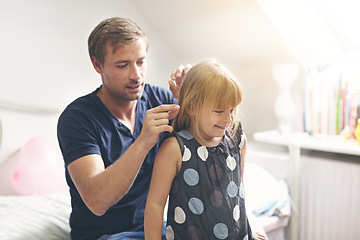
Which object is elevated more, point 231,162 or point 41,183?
point 231,162

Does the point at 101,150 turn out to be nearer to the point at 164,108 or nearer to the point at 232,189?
the point at 164,108

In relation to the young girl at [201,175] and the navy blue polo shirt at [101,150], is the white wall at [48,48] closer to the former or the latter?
the navy blue polo shirt at [101,150]

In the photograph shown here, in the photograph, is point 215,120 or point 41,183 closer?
point 215,120

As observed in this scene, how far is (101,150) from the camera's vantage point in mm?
1276

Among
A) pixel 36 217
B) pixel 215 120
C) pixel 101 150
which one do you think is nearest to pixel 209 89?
pixel 215 120

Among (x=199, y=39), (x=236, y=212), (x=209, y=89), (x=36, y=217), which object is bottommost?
(x=36, y=217)

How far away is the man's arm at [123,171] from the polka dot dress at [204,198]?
11 cm

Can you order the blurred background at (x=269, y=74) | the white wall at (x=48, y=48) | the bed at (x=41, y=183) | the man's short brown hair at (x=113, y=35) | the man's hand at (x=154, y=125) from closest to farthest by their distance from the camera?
the man's hand at (x=154, y=125) → the man's short brown hair at (x=113, y=35) → the bed at (x=41, y=183) → the blurred background at (x=269, y=74) → the white wall at (x=48, y=48)

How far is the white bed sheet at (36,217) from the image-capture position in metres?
1.46

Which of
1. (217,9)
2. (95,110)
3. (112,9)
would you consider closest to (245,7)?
(217,9)

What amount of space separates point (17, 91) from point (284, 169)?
4.96 ft

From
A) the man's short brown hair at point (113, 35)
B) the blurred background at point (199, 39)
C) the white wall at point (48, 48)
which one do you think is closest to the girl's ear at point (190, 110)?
the man's short brown hair at point (113, 35)

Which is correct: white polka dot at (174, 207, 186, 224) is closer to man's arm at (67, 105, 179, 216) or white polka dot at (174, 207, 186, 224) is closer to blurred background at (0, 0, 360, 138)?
man's arm at (67, 105, 179, 216)

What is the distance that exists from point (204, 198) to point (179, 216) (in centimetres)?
9
